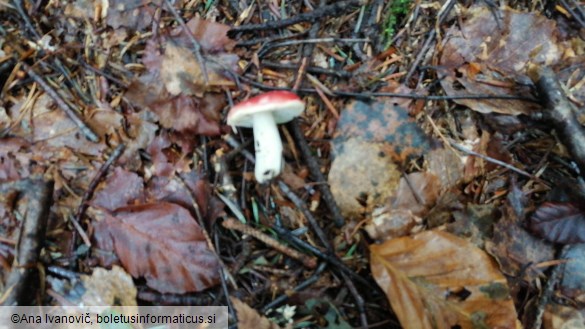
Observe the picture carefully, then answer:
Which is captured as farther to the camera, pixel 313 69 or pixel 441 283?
pixel 313 69

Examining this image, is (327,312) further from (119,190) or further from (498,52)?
(498,52)

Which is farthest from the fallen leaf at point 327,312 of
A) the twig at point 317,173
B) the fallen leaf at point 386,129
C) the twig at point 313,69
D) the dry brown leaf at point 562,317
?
the twig at point 313,69

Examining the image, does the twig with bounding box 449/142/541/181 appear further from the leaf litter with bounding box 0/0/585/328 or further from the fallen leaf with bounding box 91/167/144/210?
the fallen leaf with bounding box 91/167/144/210

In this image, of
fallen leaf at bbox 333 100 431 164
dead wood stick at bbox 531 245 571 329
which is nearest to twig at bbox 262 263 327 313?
fallen leaf at bbox 333 100 431 164

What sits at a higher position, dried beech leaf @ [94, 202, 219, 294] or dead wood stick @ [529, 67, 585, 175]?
dead wood stick @ [529, 67, 585, 175]

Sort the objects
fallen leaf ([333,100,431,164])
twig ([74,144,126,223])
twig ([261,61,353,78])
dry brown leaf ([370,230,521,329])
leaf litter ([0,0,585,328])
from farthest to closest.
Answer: twig ([261,61,353,78]), fallen leaf ([333,100,431,164]), twig ([74,144,126,223]), leaf litter ([0,0,585,328]), dry brown leaf ([370,230,521,329])

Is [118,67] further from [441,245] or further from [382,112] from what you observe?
[441,245]

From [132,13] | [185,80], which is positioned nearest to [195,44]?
[185,80]
